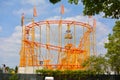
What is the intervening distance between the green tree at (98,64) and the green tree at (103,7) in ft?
131

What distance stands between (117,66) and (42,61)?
29472 mm

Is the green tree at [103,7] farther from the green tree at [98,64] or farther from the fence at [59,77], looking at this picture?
the green tree at [98,64]

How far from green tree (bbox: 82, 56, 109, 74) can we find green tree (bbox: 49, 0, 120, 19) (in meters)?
39.9

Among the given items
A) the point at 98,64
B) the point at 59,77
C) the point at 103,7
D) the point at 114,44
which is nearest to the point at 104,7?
the point at 103,7

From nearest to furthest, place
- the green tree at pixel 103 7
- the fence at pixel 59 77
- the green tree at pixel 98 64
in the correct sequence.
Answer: the green tree at pixel 103 7 → the fence at pixel 59 77 → the green tree at pixel 98 64

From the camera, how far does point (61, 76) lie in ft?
157

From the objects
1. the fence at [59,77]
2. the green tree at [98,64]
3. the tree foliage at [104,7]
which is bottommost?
the fence at [59,77]

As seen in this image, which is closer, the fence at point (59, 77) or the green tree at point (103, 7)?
the green tree at point (103, 7)

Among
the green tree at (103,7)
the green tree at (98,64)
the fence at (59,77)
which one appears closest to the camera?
the green tree at (103,7)

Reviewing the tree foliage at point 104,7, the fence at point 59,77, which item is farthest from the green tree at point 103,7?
the fence at point 59,77

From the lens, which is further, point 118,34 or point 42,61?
point 42,61

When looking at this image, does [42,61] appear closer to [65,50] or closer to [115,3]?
[65,50]

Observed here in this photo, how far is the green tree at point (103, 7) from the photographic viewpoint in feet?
45.3

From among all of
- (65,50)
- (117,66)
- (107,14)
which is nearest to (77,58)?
(65,50)
